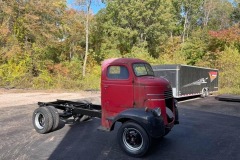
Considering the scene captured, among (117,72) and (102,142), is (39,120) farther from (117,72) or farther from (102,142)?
(117,72)

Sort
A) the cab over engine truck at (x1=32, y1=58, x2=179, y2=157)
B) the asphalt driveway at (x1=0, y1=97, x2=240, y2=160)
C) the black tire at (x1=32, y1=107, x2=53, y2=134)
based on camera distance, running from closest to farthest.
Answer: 1. the cab over engine truck at (x1=32, y1=58, x2=179, y2=157)
2. the asphalt driveway at (x1=0, y1=97, x2=240, y2=160)
3. the black tire at (x1=32, y1=107, x2=53, y2=134)

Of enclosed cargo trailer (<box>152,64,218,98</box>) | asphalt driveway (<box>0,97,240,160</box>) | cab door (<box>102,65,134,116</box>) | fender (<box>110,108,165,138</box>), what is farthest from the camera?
enclosed cargo trailer (<box>152,64,218,98</box>)

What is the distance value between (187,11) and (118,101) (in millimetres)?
41920

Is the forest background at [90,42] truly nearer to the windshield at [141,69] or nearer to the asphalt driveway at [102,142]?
the asphalt driveway at [102,142]

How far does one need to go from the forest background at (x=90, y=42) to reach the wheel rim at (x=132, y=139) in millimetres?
15278

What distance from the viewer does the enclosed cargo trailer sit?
1347 cm

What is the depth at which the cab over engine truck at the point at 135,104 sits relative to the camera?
17.4 feet

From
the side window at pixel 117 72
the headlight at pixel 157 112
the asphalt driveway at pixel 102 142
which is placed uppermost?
the side window at pixel 117 72

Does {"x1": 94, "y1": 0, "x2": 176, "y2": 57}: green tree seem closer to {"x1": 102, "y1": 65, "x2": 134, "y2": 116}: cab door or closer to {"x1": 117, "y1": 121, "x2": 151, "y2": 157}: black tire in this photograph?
{"x1": 102, "y1": 65, "x2": 134, "y2": 116}: cab door

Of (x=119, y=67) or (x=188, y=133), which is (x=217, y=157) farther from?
(x=119, y=67)

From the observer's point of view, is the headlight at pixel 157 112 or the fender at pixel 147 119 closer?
the fender at pixel 147 119

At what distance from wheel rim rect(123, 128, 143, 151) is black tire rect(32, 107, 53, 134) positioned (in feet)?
8.36

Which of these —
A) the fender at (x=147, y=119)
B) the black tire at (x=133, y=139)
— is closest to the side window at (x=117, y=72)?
the fender at (x=147, y=119)

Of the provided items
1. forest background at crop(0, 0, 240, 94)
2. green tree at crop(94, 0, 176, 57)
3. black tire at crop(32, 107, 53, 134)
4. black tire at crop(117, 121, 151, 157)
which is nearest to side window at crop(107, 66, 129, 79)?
black tire at crop(117, 121, 151, 157)
